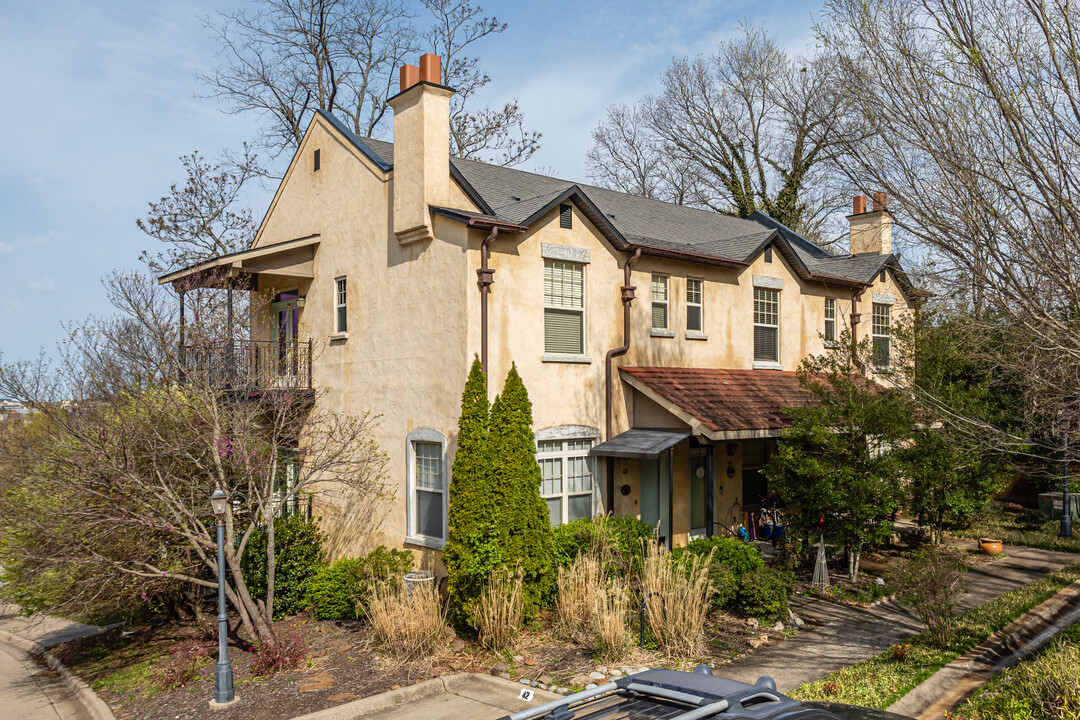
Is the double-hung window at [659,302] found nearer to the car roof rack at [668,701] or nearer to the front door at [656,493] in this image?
the front door at [656,493]

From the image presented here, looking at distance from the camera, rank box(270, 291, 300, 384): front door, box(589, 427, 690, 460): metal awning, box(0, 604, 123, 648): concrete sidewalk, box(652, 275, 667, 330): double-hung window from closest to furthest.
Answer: box(589, 427, 690, 460): metal awning, box(0, 604, 123, 648): concrete sidewalk, box(652, 275, 667, 330): double-hung window, box(270, 291, 300, 384): front door

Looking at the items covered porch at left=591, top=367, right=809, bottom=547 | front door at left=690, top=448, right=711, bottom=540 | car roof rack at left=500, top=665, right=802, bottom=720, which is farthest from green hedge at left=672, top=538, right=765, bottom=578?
car roof rack at left=500, top=665, right=802, bottom=720

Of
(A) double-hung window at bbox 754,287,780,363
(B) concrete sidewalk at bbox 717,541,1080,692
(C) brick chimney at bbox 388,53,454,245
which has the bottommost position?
(B) concrete sidewalk at bbox 717,541,1080,692

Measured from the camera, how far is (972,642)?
34.5 ft

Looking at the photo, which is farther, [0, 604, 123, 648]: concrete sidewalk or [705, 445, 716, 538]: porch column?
[0, 604, 123, 648]: concrete sidewalk

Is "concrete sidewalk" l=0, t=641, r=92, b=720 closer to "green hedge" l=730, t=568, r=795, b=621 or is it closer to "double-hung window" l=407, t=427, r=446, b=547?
"double-hung window" l=407, t=427, r=446, b=547

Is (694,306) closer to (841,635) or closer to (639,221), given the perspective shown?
(639,221)

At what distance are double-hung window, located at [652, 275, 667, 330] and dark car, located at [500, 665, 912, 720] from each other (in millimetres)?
11744

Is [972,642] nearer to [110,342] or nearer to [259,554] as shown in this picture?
[259,554]

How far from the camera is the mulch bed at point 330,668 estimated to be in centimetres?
995

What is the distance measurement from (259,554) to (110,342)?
4.55m

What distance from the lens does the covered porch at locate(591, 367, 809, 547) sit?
14.3 m

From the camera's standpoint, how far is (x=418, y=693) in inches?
393

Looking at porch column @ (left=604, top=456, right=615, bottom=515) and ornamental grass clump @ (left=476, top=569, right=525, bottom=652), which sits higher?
porch column @ (left=604, top=456, right=615, bottom=515)
